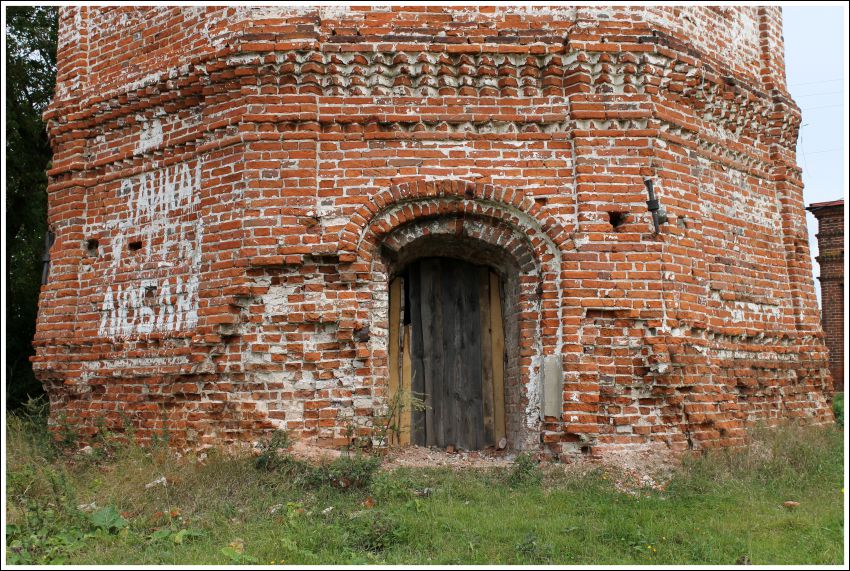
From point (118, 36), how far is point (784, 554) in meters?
8.64

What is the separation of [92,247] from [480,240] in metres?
4.60

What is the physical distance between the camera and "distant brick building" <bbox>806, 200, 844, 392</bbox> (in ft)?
55.7

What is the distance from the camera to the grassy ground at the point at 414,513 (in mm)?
4941

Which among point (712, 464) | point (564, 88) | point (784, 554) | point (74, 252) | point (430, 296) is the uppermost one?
point (564, 88)

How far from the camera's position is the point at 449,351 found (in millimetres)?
7844

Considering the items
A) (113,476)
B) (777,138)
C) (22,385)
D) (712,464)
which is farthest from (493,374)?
(22,385)

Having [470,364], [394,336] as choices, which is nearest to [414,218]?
[394,336]

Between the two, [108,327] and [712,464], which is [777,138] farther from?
[108,327]

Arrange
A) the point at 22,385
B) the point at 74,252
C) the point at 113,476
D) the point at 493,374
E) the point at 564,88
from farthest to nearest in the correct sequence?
the point at 22,385
the point at 74,252
the point at 493,374
the point at 564,88
the point at 113,476

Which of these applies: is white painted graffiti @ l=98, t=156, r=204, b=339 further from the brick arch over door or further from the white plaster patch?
the brick arch over door

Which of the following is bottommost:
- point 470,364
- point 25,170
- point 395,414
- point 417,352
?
point 395,414

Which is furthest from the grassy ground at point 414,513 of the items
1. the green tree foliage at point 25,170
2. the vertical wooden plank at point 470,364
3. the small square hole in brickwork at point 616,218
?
the green tree foliage at point 25,170

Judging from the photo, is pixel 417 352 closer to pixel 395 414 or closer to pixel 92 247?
pixel 395 414

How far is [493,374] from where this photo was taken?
782cm
